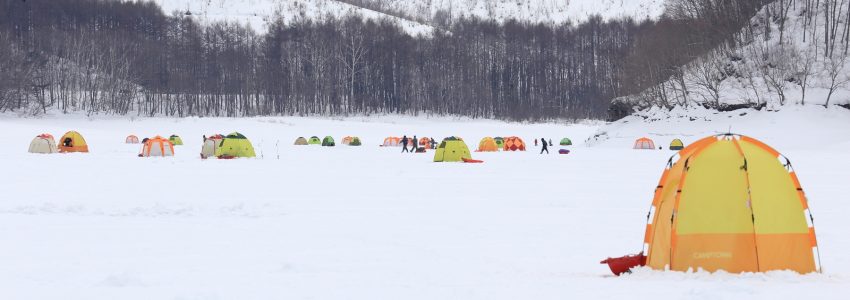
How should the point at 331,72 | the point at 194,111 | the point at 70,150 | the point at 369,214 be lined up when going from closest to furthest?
1. the point at 369,214
2. the point at 70,150
3. the point at 194,111
4. the point at 331,72

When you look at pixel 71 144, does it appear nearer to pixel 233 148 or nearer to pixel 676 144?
pixel 233 148

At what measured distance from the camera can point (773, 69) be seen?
4347cm

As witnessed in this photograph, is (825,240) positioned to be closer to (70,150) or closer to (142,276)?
(142,276)

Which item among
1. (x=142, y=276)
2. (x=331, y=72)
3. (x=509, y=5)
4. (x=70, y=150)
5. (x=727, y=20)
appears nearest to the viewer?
(x=142, y=276)

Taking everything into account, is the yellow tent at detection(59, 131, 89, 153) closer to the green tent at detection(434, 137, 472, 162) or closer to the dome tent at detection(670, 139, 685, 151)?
the green tent at detection(434, 137, 472, 162)

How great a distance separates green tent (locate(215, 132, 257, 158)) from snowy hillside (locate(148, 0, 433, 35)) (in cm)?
7843

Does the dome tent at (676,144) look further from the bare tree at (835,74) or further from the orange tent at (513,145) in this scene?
the orange tent at (513,145)

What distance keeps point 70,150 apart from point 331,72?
5045 cm

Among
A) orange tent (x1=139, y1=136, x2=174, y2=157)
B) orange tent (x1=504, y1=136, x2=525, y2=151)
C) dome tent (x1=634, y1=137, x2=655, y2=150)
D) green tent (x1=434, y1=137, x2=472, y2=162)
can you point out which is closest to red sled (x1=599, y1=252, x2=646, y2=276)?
green tent (x1=434, y1=137, x2=472, y2=162)

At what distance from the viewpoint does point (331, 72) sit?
83000 millimetres

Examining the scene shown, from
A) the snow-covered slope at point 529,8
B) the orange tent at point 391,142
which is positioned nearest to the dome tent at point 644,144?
the orange tent at point 391,142

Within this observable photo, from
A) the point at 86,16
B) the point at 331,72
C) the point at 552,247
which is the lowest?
the point at 552,247

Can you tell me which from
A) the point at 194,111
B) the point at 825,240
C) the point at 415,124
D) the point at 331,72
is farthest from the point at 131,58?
the point at 825,240

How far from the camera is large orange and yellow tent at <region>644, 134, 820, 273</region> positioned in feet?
23.0
